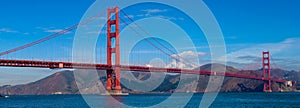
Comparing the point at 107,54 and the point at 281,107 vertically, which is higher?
the point at 107,54

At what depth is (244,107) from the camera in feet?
135

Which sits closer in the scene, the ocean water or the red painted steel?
the ocean water

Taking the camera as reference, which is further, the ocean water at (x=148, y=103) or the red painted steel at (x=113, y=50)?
the red painted steel at (x=113, y=50)

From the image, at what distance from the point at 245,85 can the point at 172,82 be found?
36.1 metres

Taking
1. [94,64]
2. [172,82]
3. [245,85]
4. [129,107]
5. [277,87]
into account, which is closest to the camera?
[129,107]

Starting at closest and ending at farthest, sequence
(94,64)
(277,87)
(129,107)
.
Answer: (129,107), (94,64), (277,87)

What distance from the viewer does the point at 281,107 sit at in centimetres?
4112

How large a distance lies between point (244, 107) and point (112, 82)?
31.1m

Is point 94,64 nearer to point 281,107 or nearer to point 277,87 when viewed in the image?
point 281,107

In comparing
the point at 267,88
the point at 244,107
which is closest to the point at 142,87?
the point at 267,88

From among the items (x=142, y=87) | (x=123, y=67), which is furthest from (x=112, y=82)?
(x=142, y=87)

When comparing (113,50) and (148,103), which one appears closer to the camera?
(148,103)

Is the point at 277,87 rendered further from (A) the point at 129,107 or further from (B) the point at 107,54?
(A) the point at 129,107

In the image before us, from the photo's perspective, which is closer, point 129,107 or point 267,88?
point 129,107
